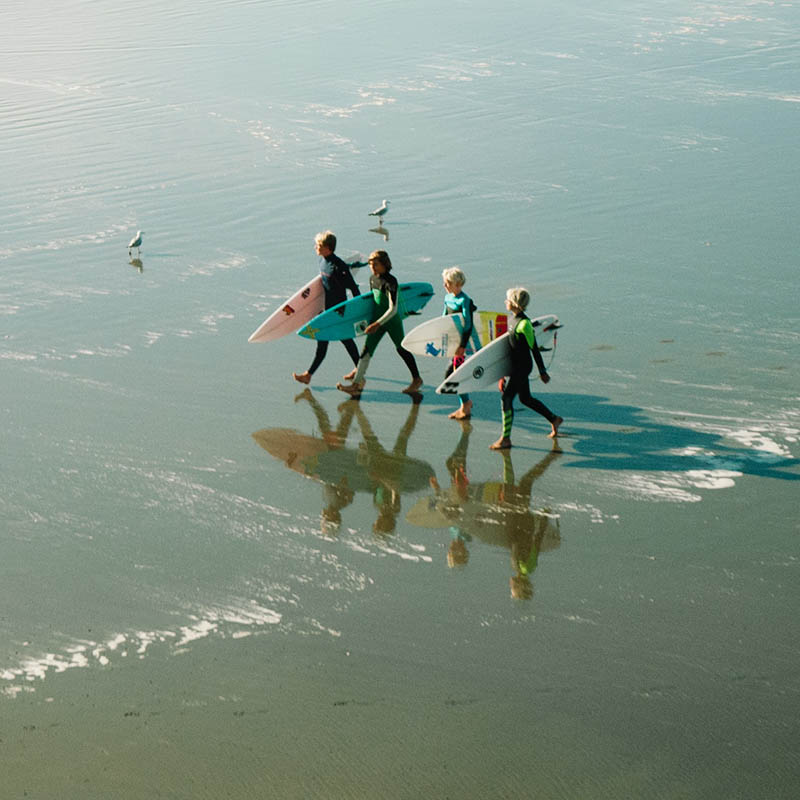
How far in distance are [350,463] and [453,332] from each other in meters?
1.78

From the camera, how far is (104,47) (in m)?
32.2

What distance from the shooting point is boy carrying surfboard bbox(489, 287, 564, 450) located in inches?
383

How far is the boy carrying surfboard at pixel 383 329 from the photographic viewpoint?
11.0 meters

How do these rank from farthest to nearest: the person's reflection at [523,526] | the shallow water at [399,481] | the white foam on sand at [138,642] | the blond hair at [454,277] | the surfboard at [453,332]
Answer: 1. the surfboard at [453,332]
2. the blond hair at [454,277]
3. the person's reflection at [523,526]
4. the white foam on sand at [138,642]
5. the shallow water at [399,481]

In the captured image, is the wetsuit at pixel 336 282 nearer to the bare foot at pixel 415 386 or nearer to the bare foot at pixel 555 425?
the bare foot at pixel 415 386

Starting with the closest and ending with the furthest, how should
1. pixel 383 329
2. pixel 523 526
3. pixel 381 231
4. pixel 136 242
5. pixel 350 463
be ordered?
pixel 523 526
pixel 350 463
pixel 383 329
pixel 136 242
pixel 381 231

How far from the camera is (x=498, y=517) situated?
29.1 feet

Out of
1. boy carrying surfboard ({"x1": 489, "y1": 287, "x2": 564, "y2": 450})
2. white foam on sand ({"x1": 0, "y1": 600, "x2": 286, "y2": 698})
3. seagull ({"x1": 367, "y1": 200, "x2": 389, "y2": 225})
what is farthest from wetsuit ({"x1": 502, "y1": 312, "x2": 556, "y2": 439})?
seagull ({"x1": 367, "y1": 200, "x2": 389, "y2": 225})

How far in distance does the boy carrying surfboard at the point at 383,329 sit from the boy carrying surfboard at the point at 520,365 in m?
1.45

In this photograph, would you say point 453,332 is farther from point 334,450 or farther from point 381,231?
A: point 381,231

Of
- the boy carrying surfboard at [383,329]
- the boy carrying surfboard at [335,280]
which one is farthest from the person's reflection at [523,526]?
the boy carrying surfboard at [335,280]

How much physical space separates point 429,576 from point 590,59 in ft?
77.5

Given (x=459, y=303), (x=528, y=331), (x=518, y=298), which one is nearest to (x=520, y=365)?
(x=528, y=331)

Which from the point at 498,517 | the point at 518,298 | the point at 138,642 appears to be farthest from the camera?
the point at 518,298
